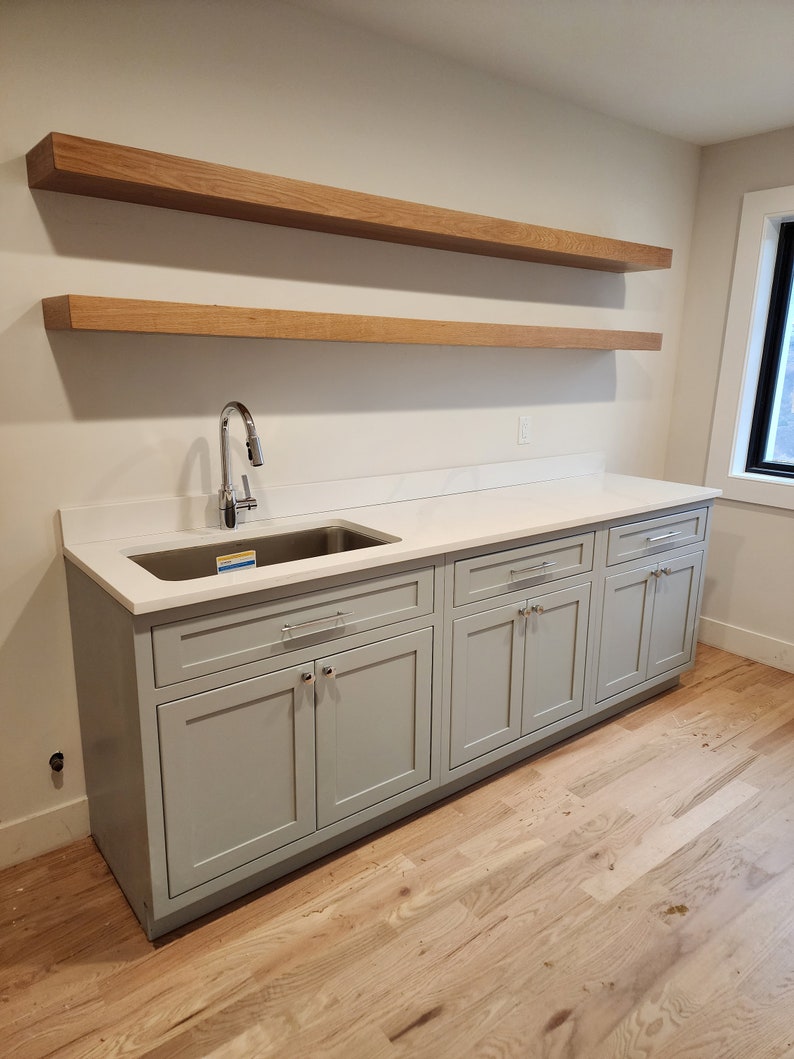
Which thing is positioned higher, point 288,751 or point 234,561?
point 234,561

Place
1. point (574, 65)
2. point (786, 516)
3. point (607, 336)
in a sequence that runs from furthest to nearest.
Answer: point (786, 516) → point (607, 336) → point (574, 65)

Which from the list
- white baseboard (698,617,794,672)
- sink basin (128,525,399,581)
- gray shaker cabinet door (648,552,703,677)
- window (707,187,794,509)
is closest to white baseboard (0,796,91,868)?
sink basin (128,525,399,581)

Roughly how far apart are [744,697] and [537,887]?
158 cm

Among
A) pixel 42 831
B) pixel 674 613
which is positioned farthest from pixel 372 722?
pixel 674 613

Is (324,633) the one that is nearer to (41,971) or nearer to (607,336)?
(41,971)

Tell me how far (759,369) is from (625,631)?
59.9 inches

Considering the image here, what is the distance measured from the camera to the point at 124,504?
6.63 ft

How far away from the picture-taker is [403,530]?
218 cm

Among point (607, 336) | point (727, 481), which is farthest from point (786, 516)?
point (607, 336)

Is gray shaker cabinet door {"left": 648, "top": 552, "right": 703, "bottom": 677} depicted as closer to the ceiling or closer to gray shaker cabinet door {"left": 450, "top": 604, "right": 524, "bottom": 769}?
gray shaker cabinet door {"left": 450, "top": 604, "right": 524, "bottom": 769}

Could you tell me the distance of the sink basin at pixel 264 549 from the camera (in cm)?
201

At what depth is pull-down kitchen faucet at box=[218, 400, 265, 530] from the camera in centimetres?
197

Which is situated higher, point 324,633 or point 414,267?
point 414,267

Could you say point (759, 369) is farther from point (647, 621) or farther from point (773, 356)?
point (647, 621)
